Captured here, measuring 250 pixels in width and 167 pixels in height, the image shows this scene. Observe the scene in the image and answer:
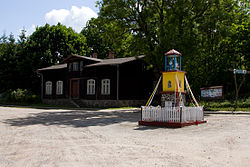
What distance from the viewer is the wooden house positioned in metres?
31.0

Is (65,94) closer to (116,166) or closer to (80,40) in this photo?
(80,40)

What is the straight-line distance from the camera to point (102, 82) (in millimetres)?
32062

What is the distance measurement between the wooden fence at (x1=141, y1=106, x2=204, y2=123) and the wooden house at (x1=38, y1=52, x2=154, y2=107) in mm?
16189

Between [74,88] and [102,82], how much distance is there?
5284 mm

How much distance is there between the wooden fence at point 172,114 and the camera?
12828 millimetres

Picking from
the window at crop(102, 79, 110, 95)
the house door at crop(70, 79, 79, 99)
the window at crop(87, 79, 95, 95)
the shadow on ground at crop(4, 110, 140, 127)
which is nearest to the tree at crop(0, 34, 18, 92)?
the house door at crop(70, 79, 79, 99)

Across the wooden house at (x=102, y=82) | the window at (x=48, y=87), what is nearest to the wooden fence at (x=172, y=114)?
the wooden house at (x=102, y=82)

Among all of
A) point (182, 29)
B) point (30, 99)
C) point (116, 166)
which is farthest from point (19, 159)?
point (30, 99)

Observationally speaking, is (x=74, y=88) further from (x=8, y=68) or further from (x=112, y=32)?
(x=8, y=68)

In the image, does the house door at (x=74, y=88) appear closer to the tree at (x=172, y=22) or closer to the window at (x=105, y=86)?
the window at (x=105, y=86)

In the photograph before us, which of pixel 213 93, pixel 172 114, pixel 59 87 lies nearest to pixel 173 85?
pixel 172 114

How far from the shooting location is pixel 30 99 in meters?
36.8

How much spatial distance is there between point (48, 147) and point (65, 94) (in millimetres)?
28797

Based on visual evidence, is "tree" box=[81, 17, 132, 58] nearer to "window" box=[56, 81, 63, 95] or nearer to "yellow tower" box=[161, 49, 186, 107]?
"yellow tower" box=[161, 49, 186, 107]
